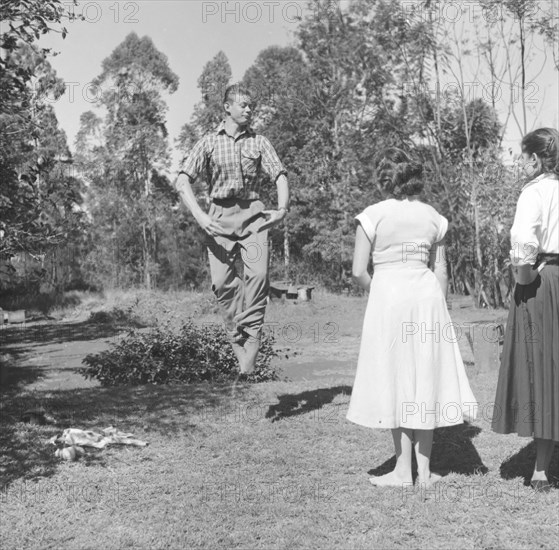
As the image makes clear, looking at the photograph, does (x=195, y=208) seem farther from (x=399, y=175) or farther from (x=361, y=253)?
(x=399, y=175)

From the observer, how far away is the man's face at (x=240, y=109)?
491 centimetres

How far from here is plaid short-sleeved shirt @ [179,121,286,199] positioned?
4961mm

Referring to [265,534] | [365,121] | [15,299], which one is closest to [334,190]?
[365,121]

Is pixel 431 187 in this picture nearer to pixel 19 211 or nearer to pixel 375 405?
pixel 19 211

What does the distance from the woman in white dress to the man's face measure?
4.89ft

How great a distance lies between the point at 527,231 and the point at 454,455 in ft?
5.60

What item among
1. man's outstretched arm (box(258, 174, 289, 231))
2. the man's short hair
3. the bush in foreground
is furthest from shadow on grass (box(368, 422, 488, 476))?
the bush in foreground

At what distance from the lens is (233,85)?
4930 mm

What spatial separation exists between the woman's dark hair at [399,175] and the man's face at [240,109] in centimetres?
148

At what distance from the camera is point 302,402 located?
6.10m

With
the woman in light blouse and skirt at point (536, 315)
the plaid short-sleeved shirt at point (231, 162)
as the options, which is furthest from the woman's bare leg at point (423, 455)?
the plaid short-sleeved shirt at point (231, 162)

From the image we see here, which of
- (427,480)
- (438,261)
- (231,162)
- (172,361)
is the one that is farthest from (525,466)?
(172,361)

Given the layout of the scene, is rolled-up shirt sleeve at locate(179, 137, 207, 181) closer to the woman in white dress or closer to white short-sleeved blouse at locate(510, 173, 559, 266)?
Answer: the woman in white dress

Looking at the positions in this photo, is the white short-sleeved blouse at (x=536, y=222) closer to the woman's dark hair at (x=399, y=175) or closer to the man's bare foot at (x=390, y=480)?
the woman's dark hair at (x=399, y=175)
